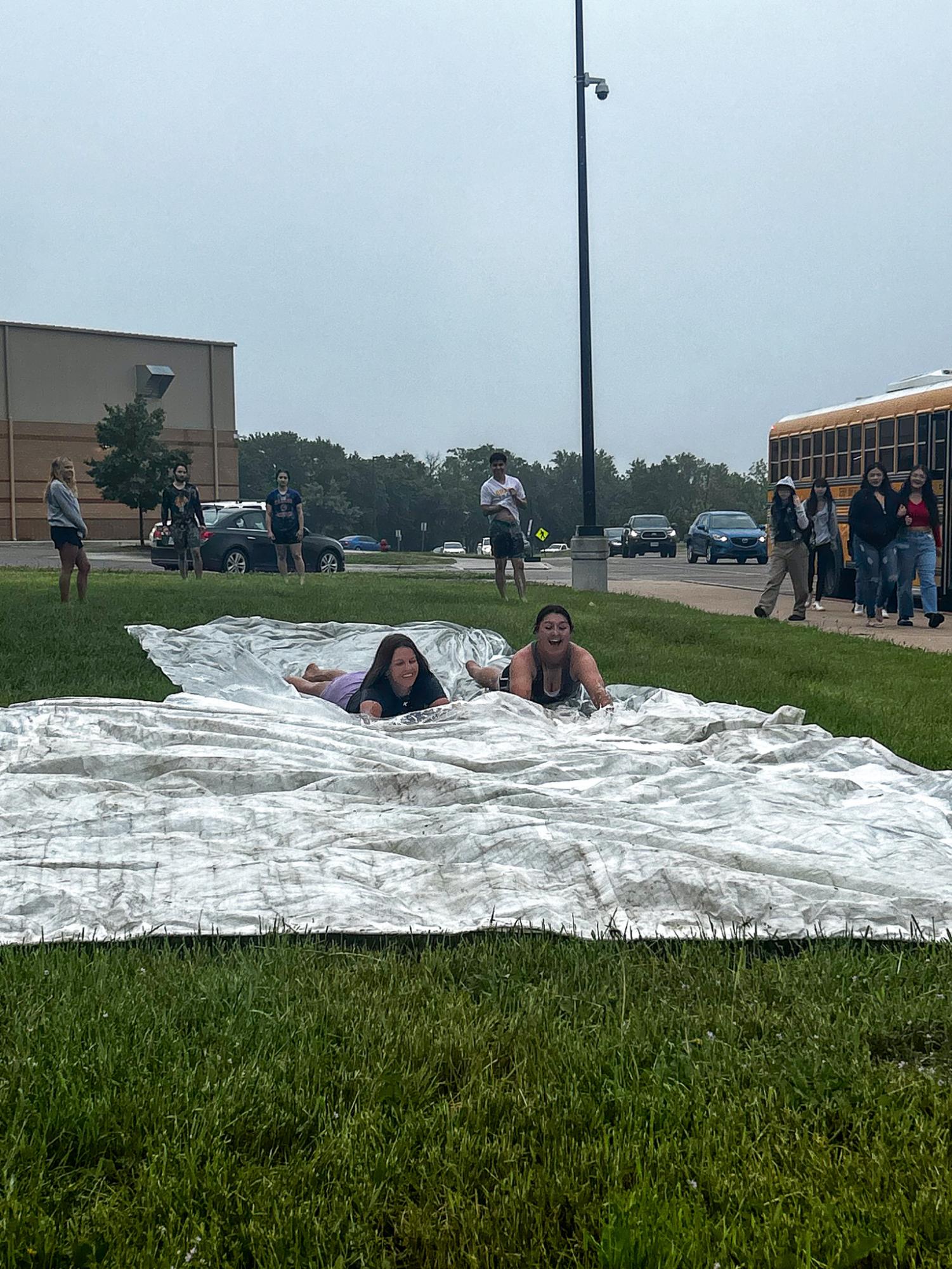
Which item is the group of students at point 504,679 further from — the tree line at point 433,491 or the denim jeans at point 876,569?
the tree line at point 433,491

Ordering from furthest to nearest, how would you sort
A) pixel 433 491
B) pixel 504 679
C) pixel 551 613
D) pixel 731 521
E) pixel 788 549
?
pixel 433 491 → pixel 731 521 → pixel 788 549 → pixel 504 679 → pixel 551 613

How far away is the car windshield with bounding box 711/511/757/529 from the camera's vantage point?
4209 cm

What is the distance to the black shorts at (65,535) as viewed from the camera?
1402 cm

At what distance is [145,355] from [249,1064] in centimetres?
5931

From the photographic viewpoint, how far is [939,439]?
17.9 meters

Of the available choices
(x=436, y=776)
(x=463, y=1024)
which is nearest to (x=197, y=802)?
(x=436, y=776)

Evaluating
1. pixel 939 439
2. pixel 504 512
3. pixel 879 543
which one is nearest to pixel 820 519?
pixel 939 439

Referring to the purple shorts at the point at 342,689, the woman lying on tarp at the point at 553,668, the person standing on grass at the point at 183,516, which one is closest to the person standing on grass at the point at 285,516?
the person standing on grass at the point at 183,516

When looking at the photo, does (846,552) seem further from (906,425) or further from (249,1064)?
(249,1064)

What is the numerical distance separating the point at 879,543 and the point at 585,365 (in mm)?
6475

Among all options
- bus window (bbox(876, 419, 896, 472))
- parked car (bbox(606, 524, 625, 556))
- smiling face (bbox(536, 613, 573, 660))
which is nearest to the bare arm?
smiling face (bbox(536, 613, 573, 660))

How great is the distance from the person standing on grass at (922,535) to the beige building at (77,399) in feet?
144

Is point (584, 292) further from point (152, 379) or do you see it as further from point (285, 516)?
point (152, 379)

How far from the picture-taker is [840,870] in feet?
15.1
